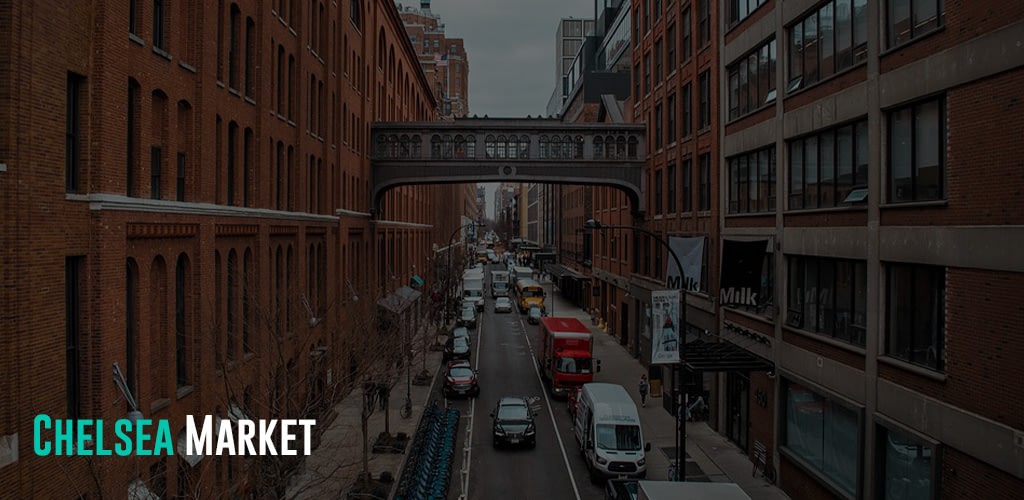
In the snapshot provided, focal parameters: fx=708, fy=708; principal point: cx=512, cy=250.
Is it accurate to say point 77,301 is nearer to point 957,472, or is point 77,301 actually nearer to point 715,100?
point 957,472

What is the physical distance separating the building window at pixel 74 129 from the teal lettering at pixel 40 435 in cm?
411

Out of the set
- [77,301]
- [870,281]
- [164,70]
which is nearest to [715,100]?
[870,281]

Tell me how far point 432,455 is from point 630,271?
2645cm

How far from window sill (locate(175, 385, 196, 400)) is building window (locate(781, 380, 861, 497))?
16.5 metres

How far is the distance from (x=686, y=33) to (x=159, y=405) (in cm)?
2831

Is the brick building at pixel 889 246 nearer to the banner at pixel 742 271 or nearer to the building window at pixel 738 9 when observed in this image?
the building window at pixel 738 9

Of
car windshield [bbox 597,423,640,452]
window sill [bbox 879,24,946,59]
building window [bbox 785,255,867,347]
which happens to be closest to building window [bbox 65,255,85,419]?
car windshield [bbox 597,423,640,452]

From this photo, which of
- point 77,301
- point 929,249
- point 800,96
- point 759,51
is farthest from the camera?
point 759,51

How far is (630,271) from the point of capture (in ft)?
152

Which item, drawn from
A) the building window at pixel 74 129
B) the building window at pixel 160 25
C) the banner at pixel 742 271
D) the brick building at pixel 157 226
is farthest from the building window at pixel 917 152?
the building window at pixel 160 25

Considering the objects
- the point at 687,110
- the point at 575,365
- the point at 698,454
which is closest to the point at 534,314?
the point at 575,365

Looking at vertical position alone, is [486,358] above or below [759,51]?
below

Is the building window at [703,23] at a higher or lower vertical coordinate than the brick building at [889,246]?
higher

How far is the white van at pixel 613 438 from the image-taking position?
71.5 ft
